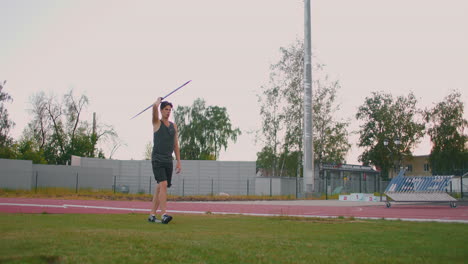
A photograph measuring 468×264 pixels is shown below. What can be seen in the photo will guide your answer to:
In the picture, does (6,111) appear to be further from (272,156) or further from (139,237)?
(139,237)

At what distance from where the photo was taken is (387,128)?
62.2 meters

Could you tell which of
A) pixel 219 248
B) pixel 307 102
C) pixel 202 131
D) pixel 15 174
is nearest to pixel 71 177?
pixel 15 174

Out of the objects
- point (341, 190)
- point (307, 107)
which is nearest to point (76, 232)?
point (307, 107)

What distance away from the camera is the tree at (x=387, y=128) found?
60.9 m

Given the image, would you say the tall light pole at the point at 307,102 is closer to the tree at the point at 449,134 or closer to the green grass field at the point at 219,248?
the green grass field at the point at 219,248

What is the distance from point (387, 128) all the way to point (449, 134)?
743cm

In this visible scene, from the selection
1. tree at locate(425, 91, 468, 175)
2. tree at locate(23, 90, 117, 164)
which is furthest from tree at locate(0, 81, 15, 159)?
tree at locate(425, 91, 468, 175)

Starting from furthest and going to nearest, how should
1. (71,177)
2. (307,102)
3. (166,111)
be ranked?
1. (71,177)
2. (307,102)
3. (166,111)

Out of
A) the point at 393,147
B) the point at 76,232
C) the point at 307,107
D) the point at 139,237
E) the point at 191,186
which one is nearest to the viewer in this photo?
the point at 139,237

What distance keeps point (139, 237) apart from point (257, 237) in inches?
50.8

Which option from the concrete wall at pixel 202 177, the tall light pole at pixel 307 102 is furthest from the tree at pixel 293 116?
the tall light pole at pixel 307 102

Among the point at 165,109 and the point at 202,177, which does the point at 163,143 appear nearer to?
the point at 165,109

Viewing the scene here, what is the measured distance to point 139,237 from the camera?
4582 millimetres

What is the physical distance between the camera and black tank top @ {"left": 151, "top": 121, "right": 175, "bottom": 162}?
7215 mm
